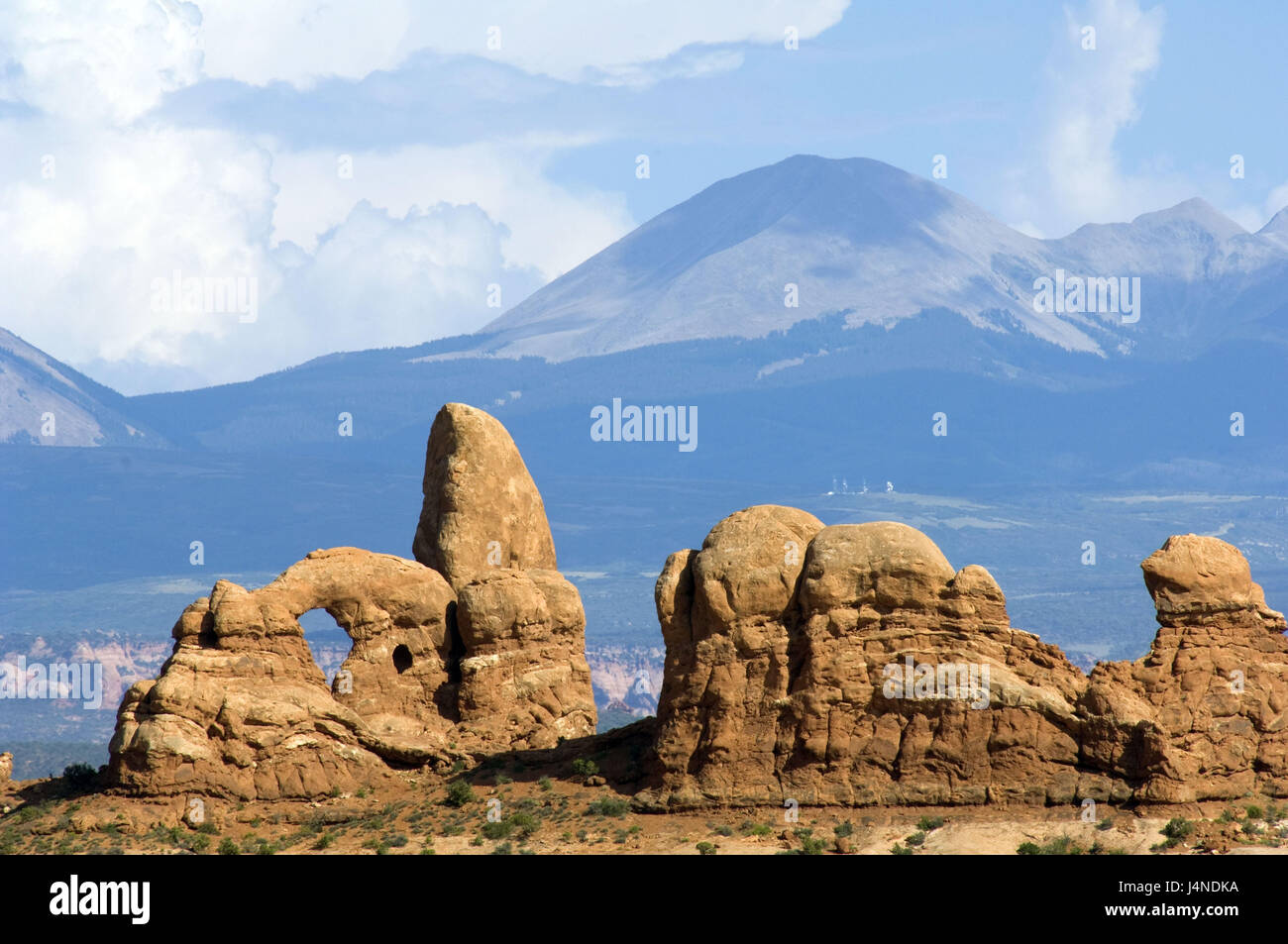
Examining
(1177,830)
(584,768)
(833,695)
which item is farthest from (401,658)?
(1177,830)

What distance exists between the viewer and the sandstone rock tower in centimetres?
4734

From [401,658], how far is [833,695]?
523 inches

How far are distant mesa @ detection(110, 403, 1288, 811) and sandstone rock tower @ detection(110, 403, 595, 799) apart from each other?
7cm

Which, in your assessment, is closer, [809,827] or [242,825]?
[809,827]

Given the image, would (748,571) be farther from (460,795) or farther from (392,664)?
(392,664)

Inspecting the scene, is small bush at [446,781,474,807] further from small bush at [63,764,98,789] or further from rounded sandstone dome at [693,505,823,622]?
small bush at [63,764,98,789]

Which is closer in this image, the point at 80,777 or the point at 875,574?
the point at 875,574

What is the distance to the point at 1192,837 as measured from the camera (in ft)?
131

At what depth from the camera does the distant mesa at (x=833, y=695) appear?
42.3 m

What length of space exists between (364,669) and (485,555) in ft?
18.6

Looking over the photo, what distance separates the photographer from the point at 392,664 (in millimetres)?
52344
